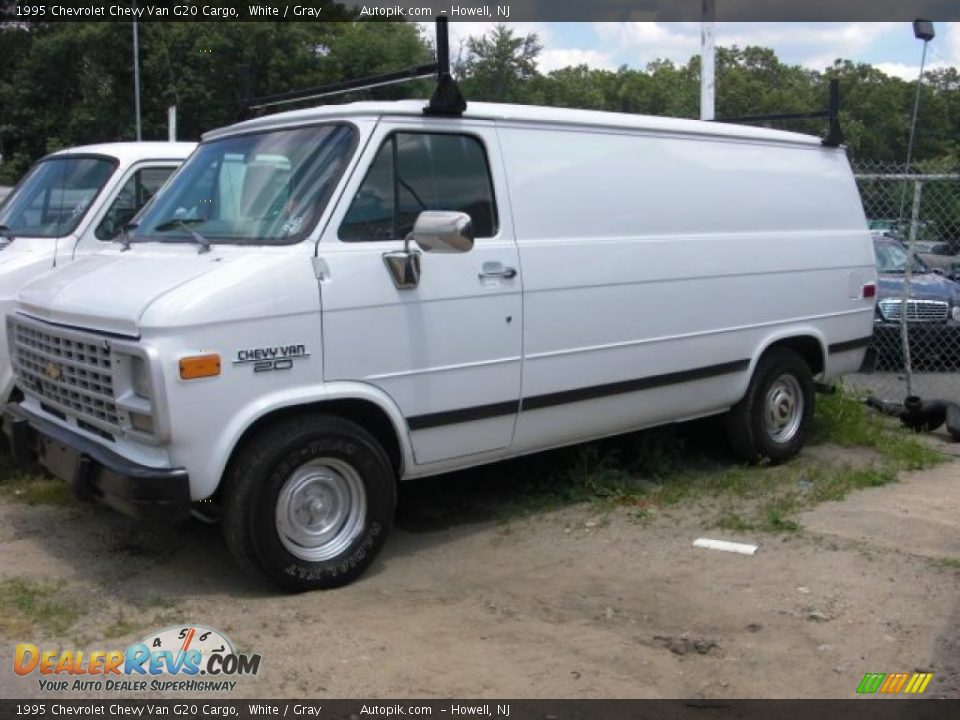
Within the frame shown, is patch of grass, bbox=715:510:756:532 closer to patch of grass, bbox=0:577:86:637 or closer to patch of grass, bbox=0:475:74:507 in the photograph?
patch of grass, bbox=0:577:86:637

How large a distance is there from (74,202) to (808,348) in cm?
523

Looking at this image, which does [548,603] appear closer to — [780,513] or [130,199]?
[780,513]

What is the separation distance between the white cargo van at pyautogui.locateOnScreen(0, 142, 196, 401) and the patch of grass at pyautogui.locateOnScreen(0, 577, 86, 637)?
2259mm

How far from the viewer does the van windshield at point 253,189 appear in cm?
468

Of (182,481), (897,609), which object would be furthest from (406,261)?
(897,609)

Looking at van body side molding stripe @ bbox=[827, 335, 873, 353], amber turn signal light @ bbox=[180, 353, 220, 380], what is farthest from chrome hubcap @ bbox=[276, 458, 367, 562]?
van body side molding stripe @ bbox=[827, 335, 873, 353]

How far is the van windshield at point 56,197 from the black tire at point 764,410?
15.1 ft

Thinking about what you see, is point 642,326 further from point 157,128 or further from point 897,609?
point 157,128

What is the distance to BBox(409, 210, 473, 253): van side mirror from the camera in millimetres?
4430

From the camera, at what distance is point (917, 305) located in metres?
10.3

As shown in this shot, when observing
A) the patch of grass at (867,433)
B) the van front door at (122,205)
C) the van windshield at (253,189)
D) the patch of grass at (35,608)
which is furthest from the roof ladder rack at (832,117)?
the patch of grass at (35,608)

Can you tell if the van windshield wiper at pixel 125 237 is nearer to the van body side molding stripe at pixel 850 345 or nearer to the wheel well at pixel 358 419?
the wheel well at pixel 358 419
